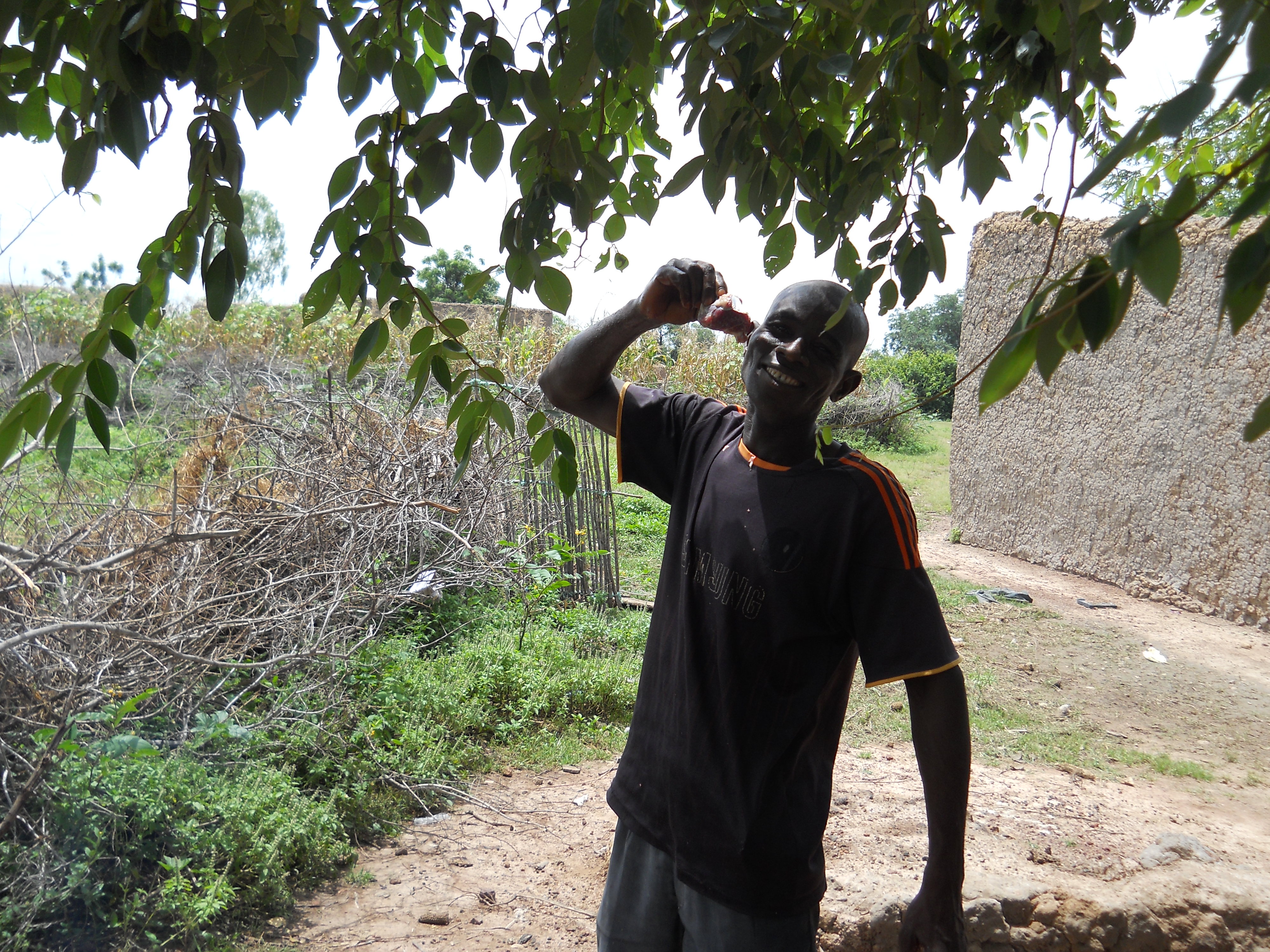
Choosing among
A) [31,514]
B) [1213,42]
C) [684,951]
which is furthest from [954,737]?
[31,514]

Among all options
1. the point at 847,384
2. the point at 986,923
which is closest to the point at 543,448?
the point at 847,384

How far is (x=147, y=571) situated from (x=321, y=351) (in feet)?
39.5

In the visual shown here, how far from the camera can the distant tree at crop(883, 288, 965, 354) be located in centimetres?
4700

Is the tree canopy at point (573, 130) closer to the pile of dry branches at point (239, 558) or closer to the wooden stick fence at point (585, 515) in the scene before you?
the pile of dry branches at point (239, 558)

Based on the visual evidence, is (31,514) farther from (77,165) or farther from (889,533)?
(889,533)

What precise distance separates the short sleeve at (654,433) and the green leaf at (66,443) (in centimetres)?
112

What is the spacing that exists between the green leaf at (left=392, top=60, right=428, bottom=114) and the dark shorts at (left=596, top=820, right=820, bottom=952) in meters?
1.48

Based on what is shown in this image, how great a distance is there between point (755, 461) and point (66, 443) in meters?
1.23

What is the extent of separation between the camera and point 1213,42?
2.20 ft

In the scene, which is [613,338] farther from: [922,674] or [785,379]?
[922,674]

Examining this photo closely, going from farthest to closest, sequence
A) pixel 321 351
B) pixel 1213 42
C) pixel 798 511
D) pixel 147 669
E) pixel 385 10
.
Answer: pixel 321 351 < pixel 147 669 < pixel 798 511 < pixel 385 10 < pixel 1213 42

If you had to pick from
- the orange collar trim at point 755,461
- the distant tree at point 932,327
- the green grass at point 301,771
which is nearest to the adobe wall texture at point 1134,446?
the green grass at point 301,771

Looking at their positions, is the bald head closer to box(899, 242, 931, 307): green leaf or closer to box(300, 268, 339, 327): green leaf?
box(899, 242, 931, 307): green leaf

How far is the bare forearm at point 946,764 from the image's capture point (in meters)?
1.55
